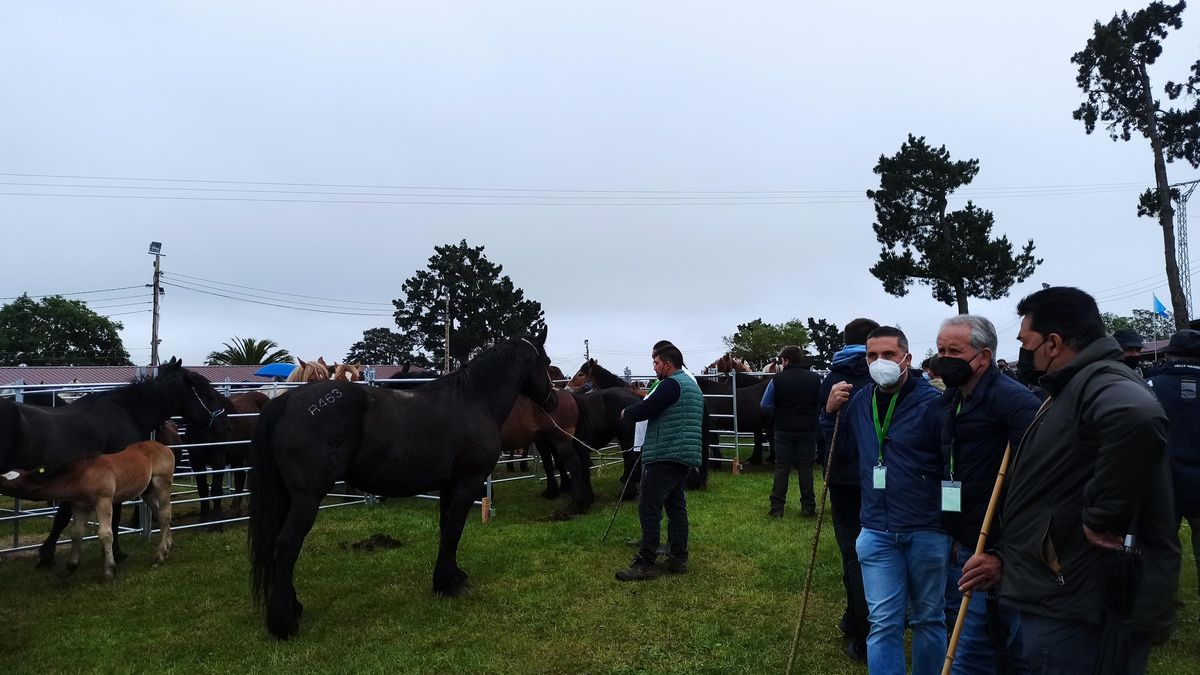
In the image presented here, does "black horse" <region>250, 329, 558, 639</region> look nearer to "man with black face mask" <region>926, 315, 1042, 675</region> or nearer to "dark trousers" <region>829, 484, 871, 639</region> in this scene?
"dark trousers" <region>829, 484, 871, 639</region>

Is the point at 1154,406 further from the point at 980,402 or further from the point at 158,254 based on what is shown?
the point at 158,254

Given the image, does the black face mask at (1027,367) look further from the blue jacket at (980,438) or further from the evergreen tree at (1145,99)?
the evergreen tree at (1145,99)

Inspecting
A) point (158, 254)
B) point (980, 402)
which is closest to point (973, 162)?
point (980, 402)

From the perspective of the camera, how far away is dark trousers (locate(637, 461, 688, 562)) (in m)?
5.86

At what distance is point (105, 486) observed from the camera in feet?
19.8

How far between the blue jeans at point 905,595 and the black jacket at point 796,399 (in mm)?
4798

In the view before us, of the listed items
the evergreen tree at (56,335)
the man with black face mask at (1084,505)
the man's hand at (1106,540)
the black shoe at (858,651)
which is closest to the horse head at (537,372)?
the black shoe at (858,651)

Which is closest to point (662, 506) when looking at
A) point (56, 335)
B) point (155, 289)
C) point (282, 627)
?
point (282, 627)

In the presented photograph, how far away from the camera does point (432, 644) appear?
464 cm

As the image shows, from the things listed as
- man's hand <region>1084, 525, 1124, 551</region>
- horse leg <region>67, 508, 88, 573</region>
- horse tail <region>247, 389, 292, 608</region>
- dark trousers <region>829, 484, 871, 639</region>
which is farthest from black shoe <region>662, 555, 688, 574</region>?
horse leg <region>67, 508, 88, 573</region>

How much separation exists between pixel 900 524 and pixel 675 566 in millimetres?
3251

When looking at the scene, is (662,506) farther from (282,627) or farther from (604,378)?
(604,378)

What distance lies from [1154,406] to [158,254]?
3697 centimetres

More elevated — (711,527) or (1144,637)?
(1144,637)
